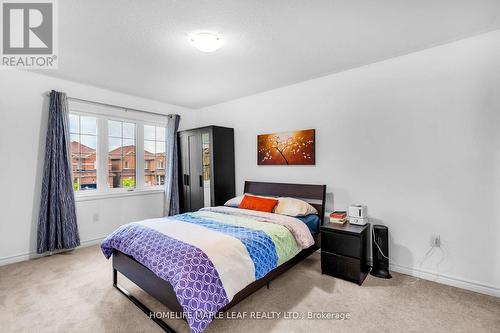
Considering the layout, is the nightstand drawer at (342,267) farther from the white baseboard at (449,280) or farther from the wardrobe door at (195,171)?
the wardrobe door at (195,171)

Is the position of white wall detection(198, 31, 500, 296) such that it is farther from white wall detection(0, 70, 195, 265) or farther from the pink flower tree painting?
white wall detection(0, 70, 195, 265)

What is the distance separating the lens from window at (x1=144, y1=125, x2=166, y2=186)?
15.2 feet

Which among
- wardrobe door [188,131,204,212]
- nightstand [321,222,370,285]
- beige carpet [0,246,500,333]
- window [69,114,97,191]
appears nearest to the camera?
beige carpet [0,246,500,333]

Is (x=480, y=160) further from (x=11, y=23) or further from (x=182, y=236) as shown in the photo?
(x=11, y=23)

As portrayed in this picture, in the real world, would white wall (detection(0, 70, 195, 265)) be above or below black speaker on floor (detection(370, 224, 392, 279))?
above

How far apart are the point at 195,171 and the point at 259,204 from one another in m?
1.69

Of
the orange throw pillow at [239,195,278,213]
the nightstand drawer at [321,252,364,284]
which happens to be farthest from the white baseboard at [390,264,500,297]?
the orange throw pillow at [239,195,278,213]

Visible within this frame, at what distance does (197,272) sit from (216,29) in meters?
2.08

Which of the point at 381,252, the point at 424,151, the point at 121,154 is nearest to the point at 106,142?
the point at 121,154

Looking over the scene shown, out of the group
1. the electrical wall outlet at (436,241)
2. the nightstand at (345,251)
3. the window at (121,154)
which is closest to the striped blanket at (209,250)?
the nightstand at (345,251)

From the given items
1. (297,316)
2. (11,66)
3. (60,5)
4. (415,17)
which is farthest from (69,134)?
(415,17)

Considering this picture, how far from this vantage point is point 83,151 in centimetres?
388

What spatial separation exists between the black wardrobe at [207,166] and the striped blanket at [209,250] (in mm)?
1318

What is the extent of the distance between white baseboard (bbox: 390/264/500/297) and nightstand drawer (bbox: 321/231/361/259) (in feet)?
2.27
